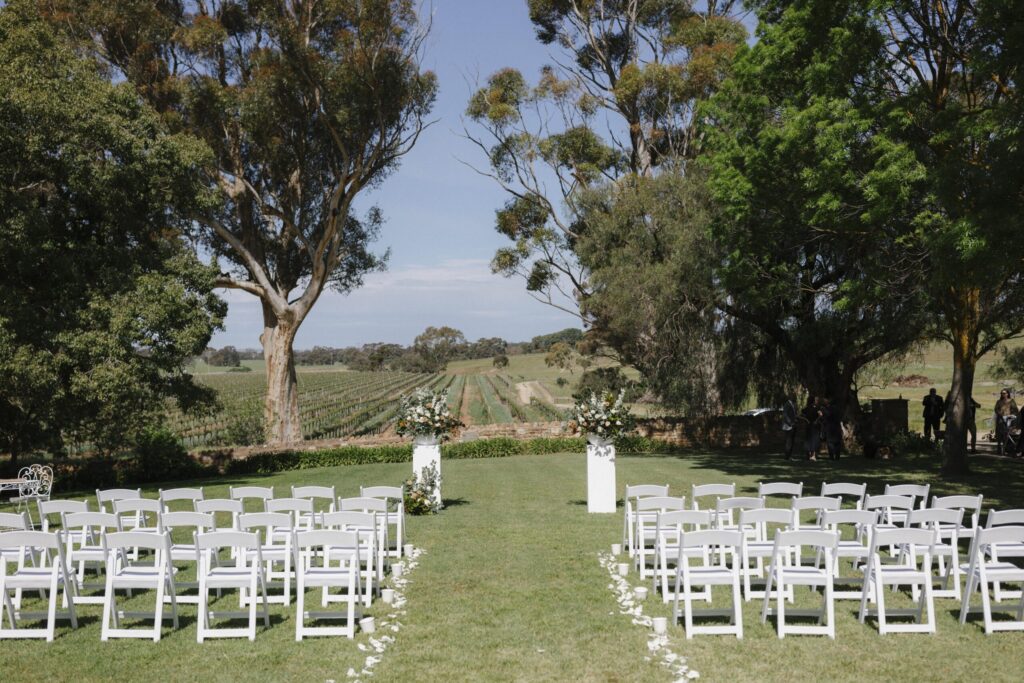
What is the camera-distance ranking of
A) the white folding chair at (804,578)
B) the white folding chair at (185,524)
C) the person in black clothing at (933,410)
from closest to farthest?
the white folding chair at (804,578), the white folding chair at (185,524), the person in black clothing at (933,410)

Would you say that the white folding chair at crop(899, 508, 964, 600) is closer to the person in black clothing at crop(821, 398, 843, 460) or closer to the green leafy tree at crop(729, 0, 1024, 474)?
the green leafy tree at crop(729, 0, 1024, 474)

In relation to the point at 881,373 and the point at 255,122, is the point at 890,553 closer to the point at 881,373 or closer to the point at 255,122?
the point at 881,373

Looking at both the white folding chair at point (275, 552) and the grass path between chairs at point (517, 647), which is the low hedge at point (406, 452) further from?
the white folding chair at point (275, 552)

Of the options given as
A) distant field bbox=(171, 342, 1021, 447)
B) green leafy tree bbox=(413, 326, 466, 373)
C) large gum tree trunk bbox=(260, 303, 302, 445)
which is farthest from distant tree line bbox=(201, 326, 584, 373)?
large gum tree trunk bbox=(260, 303, 302, 445)

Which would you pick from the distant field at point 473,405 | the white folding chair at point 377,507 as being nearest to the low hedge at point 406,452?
the distant field at point 473,405

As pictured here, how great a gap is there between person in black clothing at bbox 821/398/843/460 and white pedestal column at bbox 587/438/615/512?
1038 cm

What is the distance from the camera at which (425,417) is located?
544 inches

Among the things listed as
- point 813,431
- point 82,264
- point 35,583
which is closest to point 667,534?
point 35,583

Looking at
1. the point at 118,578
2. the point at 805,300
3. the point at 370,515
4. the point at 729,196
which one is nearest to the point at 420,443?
the point at 370,515

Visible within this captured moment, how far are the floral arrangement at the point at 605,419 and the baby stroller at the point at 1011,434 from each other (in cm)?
1269

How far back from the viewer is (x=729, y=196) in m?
20.5

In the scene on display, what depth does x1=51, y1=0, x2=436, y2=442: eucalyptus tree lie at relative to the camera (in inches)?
1058

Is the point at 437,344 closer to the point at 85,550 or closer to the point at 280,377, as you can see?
the point at 280,377

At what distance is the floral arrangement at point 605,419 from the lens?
1353cm
